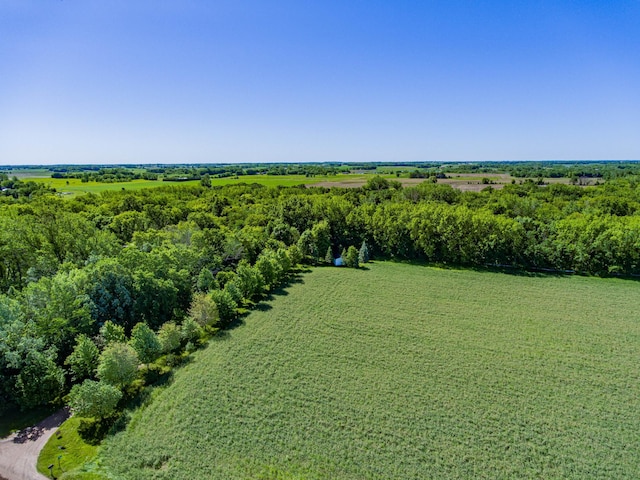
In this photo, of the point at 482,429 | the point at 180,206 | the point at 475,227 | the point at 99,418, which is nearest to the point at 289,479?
the point at 482,429

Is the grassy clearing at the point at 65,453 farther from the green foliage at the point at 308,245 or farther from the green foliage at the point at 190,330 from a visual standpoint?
the green foliage at the point at 308,245

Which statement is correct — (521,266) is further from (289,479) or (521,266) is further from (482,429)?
(289,479)

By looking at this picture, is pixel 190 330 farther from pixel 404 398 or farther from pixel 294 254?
pixel 294 254

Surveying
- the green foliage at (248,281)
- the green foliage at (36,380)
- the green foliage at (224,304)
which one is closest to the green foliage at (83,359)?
the green foliage at (36,380)

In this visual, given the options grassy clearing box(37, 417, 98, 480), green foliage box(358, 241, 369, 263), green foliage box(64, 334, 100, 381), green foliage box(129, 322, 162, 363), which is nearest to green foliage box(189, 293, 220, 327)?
green foliage box(129, 322, 162, 363)

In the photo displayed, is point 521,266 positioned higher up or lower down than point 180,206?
lower down

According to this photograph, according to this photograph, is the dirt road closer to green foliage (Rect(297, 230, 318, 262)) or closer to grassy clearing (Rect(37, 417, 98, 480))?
grassy clearing (Rect(37, 417, 98, 480))

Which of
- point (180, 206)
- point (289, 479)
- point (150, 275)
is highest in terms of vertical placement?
point (180, 206)
